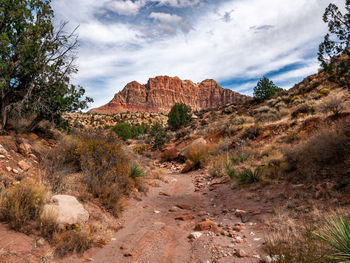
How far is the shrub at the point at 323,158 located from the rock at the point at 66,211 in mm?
6342

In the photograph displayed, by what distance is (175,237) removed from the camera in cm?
434

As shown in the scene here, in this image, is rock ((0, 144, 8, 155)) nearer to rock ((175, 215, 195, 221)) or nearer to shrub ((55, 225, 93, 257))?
shrub ((55, 225, 93, 257))

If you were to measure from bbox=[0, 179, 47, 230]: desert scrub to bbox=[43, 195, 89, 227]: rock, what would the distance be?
21 cm

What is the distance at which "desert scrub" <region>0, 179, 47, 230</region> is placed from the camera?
361cm

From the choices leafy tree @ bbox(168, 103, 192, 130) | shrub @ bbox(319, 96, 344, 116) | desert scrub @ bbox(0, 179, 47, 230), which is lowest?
desert scrub @ bbox(0, 179, 47, 230)

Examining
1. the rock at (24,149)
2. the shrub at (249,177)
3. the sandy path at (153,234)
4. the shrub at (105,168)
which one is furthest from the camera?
the shrub at (249,177)

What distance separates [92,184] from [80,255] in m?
2.47

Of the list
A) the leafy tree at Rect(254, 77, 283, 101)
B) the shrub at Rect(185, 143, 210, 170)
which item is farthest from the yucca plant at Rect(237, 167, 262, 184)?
the leafy tree at Rect(254, 77, 283, 101)

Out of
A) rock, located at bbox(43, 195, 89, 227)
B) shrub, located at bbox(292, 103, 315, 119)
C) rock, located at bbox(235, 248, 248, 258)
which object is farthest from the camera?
shrub, located at bbox(292, 103, 315, 119)

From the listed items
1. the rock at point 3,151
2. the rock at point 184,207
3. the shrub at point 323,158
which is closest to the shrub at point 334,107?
the shrub at point 323,158

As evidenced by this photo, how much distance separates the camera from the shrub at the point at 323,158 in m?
5.94

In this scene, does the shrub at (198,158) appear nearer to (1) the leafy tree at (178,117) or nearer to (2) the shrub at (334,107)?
(2) the shrub at (334,107)

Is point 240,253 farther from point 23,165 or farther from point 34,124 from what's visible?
point 34,124

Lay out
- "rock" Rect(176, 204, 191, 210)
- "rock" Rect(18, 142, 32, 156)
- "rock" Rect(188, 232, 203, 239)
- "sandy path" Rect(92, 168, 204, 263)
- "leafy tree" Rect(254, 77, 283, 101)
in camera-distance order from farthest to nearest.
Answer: "leafy tree" Rect(254, 77, 283, 101), "rock" Rect(18, 142, 32, 156), "rock" Rect(176, 204, 191, 210), "rock" Rect(188, 232, 203, 239), "sandy path" Rect(92, 168, 204, 263)
